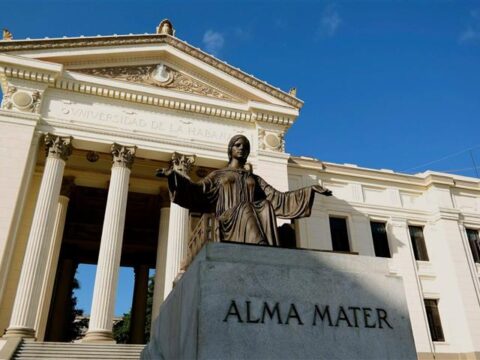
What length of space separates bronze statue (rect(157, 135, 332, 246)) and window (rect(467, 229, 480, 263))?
2144cm

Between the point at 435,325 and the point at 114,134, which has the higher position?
the point at 114,134

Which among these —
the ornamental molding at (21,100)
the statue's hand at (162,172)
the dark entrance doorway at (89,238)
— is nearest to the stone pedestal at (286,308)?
the statue's hand at (162,172)

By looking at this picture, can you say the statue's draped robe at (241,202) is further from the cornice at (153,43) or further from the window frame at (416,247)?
the window frame at (416,247)

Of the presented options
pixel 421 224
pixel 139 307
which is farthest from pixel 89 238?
pixel 421 224

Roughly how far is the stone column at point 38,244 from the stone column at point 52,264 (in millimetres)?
1773

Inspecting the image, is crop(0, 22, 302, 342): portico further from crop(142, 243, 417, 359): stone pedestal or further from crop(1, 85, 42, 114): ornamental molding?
crop(142, 243, 417, 359): stone pedestal

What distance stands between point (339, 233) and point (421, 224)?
16.6ft

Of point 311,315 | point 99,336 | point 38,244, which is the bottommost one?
point 311,315

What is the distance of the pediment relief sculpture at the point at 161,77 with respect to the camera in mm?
20016

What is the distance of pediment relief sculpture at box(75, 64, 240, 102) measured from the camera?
2002 centimetres

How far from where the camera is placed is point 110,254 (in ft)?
54.0

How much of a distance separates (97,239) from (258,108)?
12.8 metres

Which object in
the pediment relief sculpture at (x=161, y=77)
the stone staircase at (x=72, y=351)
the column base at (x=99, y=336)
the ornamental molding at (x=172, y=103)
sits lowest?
A: the stone staircase at (x=72, y=351)

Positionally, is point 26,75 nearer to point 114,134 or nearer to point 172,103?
point 114,134
